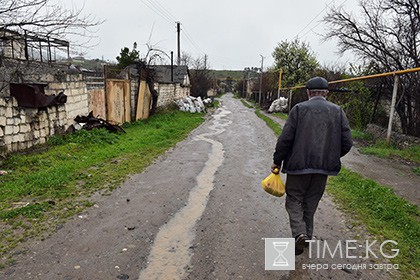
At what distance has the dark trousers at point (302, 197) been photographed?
312 cm

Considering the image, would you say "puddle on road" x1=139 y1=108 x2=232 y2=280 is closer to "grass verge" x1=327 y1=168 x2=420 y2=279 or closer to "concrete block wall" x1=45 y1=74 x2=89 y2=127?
"grass verge" x1=327 y1=168 x2=420 y2=279

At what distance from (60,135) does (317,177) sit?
24.3 ft


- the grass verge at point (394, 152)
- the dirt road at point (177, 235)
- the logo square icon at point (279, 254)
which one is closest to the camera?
the dirt road at point (177, 235)

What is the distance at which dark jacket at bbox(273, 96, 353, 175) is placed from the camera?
9.90ft

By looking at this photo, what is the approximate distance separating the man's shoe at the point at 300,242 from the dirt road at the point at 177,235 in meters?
0.09

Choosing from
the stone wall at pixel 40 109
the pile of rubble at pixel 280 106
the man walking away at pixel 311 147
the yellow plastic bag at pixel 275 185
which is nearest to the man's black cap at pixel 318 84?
the man walking away at pixel 311 147

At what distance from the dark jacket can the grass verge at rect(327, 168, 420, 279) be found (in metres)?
1.23

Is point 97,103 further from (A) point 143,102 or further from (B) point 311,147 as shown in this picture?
(B) point 311,147

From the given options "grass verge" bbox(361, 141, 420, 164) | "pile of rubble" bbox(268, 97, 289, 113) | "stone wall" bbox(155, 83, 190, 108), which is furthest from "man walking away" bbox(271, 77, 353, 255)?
"pile of rubble" bbox(268, 97, 289, 113)

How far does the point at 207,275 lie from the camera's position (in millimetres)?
2729

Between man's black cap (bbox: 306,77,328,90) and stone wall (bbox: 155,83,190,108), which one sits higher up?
man's black cap (bbox: 306,77,328,90)

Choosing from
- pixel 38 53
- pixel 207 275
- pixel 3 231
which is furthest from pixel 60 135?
pixel 207 275

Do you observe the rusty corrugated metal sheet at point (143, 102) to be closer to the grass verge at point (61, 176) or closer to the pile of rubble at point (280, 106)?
the grass verge at point (61, 176)

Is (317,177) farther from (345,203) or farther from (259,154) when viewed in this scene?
(259,154)
